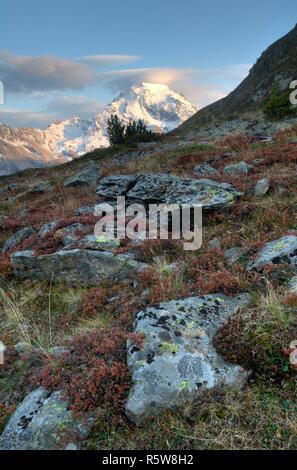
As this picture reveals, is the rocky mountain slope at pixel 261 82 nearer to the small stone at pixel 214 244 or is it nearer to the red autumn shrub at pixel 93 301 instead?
the small stone at pixel 214 244

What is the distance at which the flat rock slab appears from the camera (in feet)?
33.8

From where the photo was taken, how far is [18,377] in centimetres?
559

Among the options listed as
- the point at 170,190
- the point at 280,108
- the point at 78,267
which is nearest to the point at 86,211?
the point at 170,190

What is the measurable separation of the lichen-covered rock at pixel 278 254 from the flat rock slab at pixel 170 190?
10.4ft

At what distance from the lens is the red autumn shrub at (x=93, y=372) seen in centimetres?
457

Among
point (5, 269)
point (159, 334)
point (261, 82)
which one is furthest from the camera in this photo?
point (261, 82)

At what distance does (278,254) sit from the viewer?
670 centimetres

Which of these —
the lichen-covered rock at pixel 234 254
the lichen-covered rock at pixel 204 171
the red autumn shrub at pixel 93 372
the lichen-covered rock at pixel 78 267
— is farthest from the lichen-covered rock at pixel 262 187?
the red autumn shrub at pixel 93 372

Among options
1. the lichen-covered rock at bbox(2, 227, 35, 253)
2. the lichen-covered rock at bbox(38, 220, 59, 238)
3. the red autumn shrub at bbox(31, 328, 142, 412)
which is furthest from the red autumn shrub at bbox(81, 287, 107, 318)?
the lichen-covered rock at bbox(2, 227, 35, 253)

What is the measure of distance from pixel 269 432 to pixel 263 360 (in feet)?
3.06

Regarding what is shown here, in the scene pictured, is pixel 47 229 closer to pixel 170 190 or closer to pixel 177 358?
pixel 170 190

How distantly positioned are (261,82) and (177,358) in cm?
5785

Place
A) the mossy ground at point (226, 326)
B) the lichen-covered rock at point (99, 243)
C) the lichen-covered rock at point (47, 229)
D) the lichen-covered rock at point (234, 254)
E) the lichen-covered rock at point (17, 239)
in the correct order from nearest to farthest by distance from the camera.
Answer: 1. the mossy ground at point (226, 326)
2. the lichen-covered rock at point (234, 254)
3. the lichen-covered rock at point (99, 243)
4. the lichen-covered rock at point (47, 229)
5. the lichen-covered rock at point (17, 239)

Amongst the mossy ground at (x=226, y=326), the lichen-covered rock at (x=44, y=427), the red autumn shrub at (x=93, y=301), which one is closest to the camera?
the mossy ground at (x=226, y=326)
